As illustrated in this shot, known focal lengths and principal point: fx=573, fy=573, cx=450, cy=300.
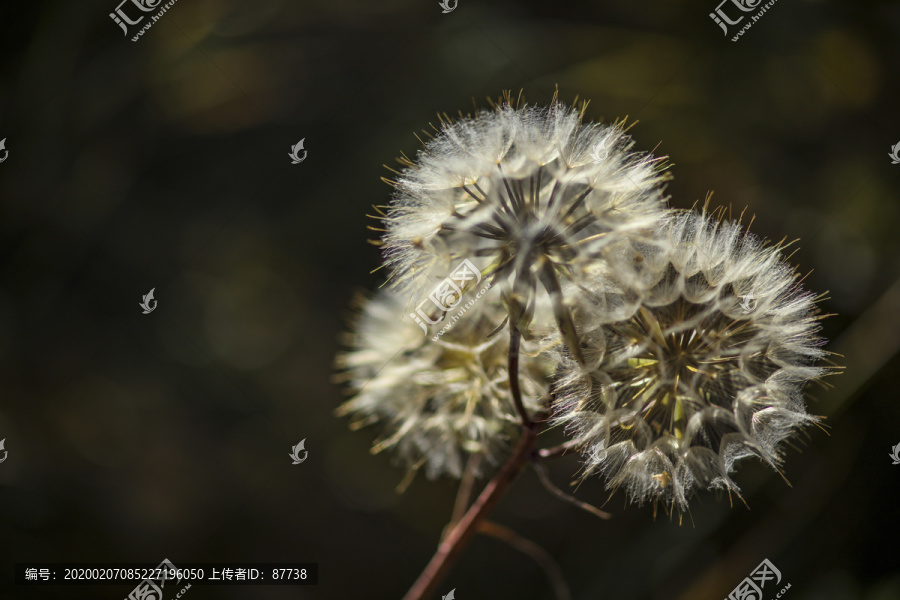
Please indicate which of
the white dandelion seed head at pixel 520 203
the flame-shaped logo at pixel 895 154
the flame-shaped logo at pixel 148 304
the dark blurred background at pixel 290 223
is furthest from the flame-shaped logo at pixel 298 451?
the flame-shaped logo at pixel 895 154

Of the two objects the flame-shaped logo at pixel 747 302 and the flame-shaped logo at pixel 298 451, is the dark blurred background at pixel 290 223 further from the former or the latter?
the flame-shaped logo at pixel 747 302

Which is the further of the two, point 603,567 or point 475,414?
point 603,567

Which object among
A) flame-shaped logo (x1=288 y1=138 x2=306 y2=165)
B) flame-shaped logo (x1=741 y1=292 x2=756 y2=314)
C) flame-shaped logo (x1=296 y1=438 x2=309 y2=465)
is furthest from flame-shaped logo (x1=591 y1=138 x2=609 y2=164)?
flame-shaped logo (x1=296 y1=438 x2=309 y2=465)

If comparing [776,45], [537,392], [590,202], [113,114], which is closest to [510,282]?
[590,202]

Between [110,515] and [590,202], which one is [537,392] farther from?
[110,515]

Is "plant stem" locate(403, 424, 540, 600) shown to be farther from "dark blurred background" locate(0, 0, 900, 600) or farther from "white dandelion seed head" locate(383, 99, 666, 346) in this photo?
"dark blurred background" locate(0, 0, 900, 600)
